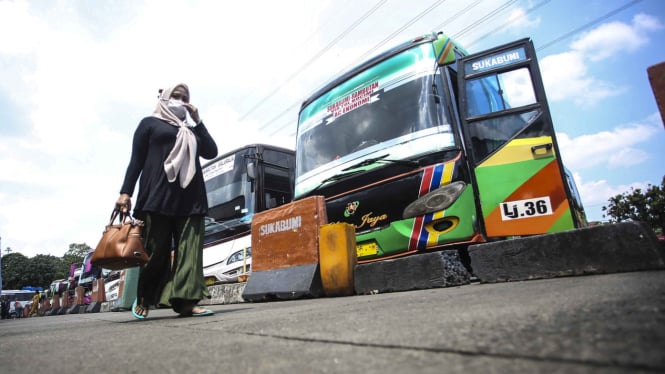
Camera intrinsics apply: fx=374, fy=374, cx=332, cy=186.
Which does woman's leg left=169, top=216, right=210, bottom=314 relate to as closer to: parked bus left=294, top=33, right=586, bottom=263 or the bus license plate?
parked bus left=294, top=33, right=586, bottom=263

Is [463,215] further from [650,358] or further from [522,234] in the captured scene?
[650,358]

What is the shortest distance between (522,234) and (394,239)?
4.05 ft

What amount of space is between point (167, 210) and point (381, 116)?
269 cm

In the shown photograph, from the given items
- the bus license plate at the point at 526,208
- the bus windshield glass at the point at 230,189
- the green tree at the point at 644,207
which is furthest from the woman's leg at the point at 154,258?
the green tree at the point at 644,207

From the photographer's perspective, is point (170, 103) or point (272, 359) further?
point (170, 103)

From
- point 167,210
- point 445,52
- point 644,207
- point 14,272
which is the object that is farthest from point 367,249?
point 14,272

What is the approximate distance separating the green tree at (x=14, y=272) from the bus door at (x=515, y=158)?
7659cm

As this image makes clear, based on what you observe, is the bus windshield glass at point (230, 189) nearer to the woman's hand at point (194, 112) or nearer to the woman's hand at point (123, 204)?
the woman's hand at point (194, 112)

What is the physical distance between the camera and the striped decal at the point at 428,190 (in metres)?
3.79

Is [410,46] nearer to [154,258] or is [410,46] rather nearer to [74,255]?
[154,258]

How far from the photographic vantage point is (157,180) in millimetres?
3027

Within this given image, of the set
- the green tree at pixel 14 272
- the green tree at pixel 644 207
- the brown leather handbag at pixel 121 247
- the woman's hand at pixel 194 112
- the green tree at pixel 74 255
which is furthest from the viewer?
the green tree at pixel 74 255

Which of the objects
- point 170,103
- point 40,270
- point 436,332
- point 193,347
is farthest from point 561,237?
point 40,270

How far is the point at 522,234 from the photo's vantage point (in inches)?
139
